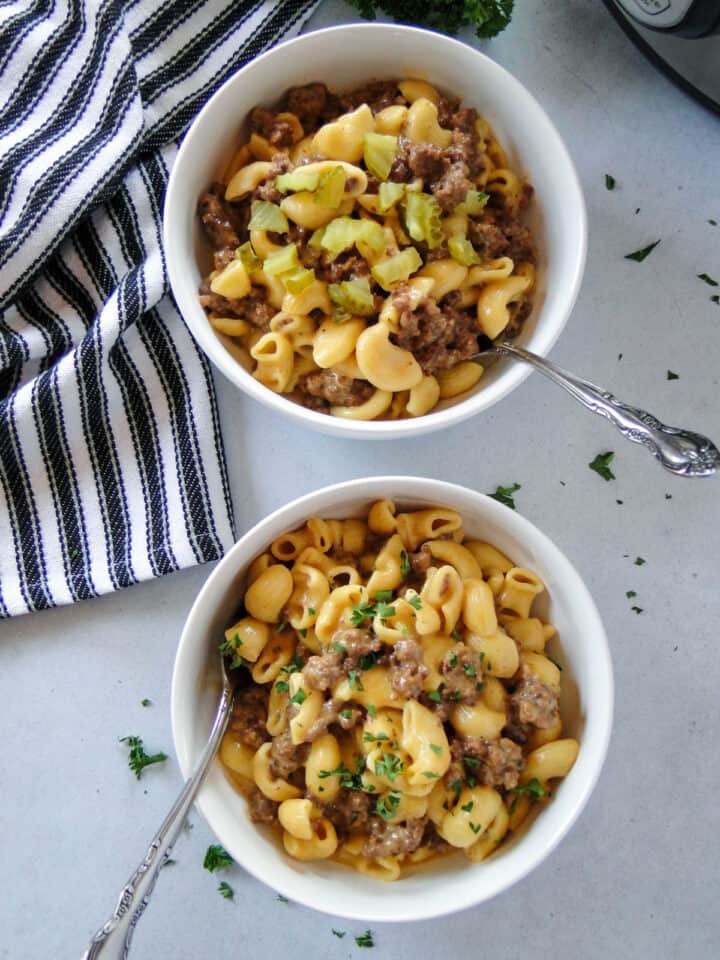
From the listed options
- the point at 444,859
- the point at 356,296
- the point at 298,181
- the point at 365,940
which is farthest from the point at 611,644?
the point at 298,181

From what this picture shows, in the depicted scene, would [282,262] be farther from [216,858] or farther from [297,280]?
[216,858]

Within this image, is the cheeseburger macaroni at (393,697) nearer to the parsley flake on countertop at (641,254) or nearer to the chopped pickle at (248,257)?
the chopped pickle at (248,257)

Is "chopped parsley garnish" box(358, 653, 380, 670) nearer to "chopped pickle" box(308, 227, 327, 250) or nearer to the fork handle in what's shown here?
the fork handle

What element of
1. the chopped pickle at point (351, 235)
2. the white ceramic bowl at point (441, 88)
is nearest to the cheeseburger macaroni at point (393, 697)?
the white ceramic bowl at point (441, 88)

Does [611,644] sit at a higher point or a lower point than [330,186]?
lower

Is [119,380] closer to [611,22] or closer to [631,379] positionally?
[631,379]

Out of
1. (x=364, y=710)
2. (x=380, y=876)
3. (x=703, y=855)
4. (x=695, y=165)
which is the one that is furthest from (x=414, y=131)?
(x=703, y=855)
